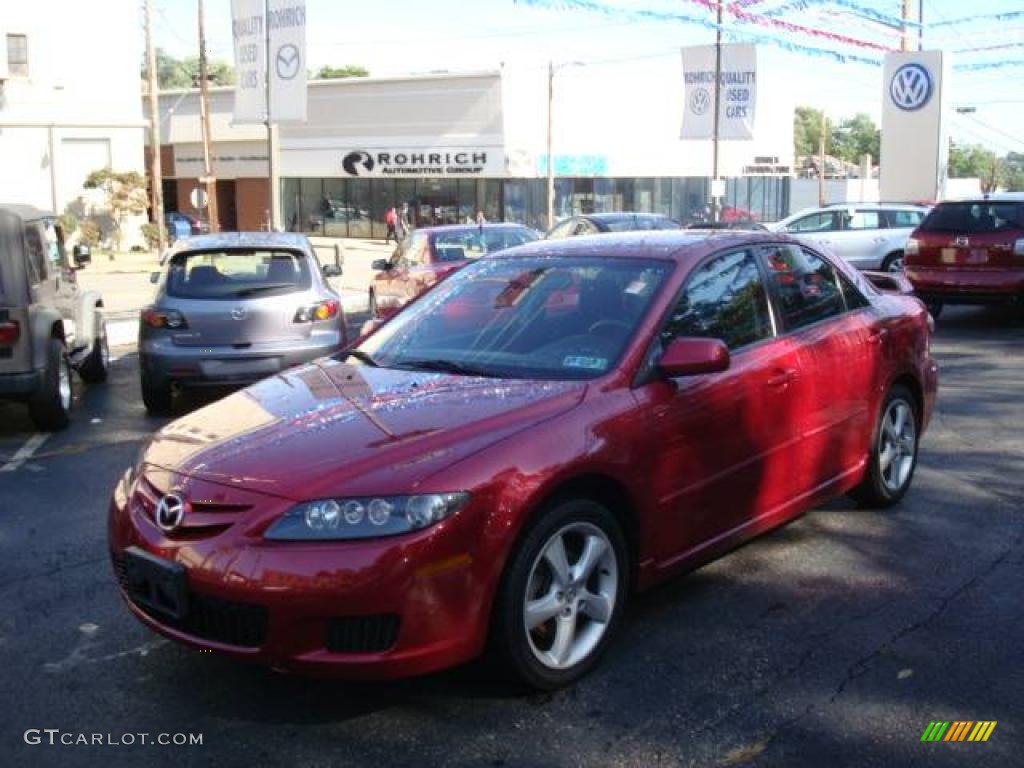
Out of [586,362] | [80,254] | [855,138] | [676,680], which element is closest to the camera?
[676,680]

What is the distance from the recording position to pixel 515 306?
16.3 feet

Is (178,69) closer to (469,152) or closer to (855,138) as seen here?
(469,152)

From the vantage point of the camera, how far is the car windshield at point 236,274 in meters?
9.52

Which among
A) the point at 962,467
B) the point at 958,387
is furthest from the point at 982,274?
the point at 962,467

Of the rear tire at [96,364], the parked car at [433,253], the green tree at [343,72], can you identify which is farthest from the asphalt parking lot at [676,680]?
the green tree at [343,72]

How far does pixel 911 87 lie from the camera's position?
96.2ft

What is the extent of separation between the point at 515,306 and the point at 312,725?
2.03 meters

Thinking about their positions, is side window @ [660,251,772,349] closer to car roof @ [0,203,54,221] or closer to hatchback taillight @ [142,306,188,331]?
hatchback taillight @ [142,306,188,331]

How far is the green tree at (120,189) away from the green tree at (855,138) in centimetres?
11266

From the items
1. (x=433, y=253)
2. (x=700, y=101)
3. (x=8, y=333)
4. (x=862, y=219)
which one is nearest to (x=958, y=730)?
(x=8, y=333)

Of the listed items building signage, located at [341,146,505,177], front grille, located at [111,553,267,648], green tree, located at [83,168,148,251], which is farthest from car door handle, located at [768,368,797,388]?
building signage, located at [341,146,505,177]

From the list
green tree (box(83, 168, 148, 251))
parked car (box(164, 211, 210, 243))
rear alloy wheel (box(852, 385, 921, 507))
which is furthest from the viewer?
parked car (box(164, 211, 210, 243))

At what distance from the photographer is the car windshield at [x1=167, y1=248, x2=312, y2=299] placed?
952 cm

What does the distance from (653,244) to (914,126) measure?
2718 cm
